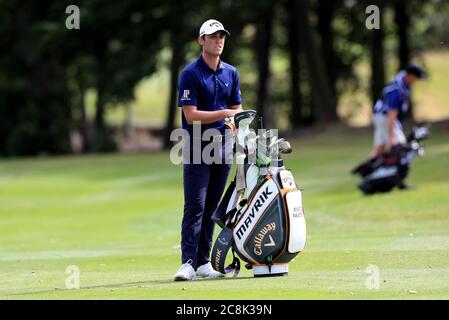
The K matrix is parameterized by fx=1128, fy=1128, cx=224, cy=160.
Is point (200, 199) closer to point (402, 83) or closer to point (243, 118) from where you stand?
point (243, 118)

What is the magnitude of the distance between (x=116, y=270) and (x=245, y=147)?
2.20m

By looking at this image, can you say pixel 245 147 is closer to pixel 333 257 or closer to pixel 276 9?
pixel 333 257

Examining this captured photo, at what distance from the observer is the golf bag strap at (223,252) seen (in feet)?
33.8

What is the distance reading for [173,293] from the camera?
29.6 feet

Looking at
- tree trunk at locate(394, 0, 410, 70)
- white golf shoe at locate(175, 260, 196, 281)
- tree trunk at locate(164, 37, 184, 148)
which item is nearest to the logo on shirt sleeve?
white golf shoe at locate(175, 260, 196, 281)

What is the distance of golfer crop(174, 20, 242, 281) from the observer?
10.2m

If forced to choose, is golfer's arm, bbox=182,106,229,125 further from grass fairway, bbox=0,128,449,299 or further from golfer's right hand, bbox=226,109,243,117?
grass fairway, bbox=0,128,449,299

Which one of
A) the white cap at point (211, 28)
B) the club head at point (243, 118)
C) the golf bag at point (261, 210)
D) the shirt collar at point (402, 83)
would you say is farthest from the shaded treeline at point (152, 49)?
the club head at point (243, 118)

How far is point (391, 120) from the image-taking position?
20031mm

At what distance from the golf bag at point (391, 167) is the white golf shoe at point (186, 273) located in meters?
10.8

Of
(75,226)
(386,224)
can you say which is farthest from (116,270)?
(75,226)

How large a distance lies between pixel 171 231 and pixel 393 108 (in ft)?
14.7

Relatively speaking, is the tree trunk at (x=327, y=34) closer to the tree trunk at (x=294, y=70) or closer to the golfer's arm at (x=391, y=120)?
the tree trunk at (x=294, y=70)

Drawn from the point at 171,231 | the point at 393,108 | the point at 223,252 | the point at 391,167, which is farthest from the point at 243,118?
the point at 391,167
